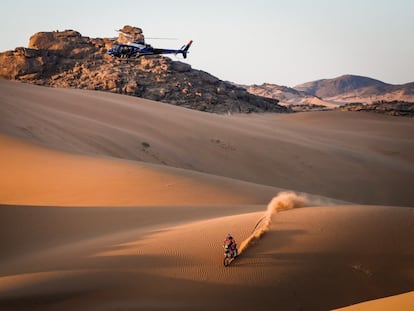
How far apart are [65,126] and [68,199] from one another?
8.69 m

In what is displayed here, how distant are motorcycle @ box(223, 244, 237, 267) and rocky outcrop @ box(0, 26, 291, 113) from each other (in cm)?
3624

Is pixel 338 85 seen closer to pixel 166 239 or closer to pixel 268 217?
pixel 268 217

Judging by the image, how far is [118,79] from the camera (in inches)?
1681

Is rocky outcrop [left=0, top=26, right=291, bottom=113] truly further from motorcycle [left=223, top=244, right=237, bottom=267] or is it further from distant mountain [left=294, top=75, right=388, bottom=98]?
distant mountain [left=294, top=75, right=388, bottom=98]

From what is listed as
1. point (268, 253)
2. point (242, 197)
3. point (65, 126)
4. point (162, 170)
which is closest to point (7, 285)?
point (268, 253)

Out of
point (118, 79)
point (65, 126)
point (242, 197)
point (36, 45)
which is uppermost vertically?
point (36, 45)

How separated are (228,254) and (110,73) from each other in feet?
131

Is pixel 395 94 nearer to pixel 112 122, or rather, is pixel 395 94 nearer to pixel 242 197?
pixel 112 122

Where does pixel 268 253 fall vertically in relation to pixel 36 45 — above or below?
below

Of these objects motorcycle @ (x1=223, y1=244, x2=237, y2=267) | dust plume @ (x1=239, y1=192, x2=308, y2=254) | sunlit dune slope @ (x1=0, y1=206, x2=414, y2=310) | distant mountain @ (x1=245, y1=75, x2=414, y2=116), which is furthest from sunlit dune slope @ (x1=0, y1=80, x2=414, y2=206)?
distant mountain @ (x1=245, y1=75, x2=414, y2=116)

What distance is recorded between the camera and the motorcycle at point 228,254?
473 centimetres

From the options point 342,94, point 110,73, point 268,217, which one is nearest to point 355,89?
point 342,94

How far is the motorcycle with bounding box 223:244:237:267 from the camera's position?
4730 mm

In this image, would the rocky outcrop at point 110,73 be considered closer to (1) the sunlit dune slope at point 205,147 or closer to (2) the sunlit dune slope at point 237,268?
(1) the sunlit dune slope at point 205,147
